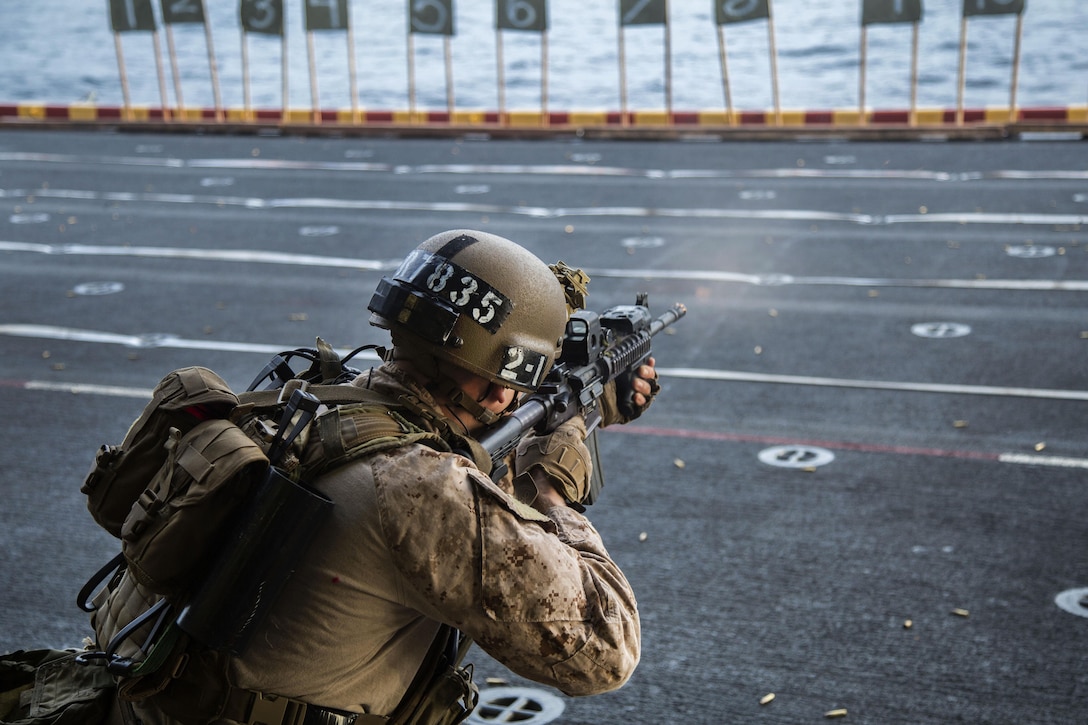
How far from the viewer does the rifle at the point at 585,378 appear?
9.38 feet

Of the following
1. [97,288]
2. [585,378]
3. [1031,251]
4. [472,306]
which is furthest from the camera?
[1031,251]

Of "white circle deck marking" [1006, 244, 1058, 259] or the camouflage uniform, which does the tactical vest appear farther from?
"white circle deck marking" [1006, 244, 1058, 259]

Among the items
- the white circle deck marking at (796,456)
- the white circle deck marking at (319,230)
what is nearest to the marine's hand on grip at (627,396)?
the white circle deck marking at (796,456)

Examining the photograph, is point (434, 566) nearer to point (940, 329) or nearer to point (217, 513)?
point (217, 513)

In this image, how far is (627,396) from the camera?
3615mm

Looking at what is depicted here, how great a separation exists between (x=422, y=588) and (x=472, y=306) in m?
0.60

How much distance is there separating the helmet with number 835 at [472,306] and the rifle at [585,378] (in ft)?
0.75

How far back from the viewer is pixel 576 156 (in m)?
17.0

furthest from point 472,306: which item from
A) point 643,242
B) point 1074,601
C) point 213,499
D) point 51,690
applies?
point 643,242

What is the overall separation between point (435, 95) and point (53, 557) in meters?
36.2

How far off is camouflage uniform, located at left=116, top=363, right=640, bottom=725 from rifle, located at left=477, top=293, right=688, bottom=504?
0.39 metres

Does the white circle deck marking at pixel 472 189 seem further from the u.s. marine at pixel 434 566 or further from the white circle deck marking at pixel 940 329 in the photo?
the u.s. marine at pixel 434 566

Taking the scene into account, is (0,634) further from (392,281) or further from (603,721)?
(392,281)

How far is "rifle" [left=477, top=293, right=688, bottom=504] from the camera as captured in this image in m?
2.86
